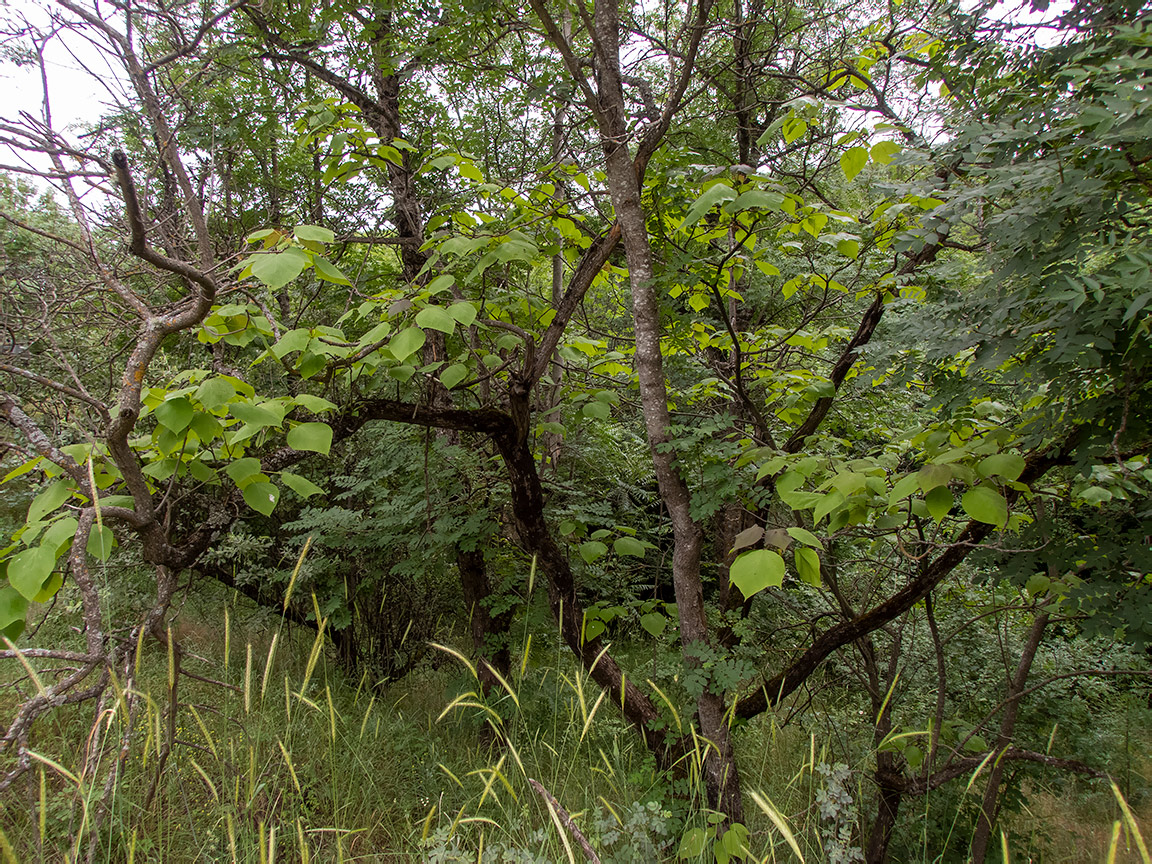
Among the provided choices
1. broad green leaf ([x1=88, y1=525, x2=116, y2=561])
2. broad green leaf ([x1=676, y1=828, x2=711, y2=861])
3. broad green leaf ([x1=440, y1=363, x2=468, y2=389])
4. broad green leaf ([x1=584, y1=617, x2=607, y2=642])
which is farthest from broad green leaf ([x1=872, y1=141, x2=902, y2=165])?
broad green leaf ([x1=88, y1=525, x2=116, y2=561])

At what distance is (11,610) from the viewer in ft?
4.00

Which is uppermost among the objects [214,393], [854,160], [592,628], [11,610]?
[854,160]

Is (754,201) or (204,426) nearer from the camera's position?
(204,426)

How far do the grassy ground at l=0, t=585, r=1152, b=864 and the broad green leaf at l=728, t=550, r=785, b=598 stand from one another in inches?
19.4

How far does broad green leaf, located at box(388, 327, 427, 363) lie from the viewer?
5.37ft

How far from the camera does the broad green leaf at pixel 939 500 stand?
4.55ft

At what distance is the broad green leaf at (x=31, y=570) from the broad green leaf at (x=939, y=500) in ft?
6.51

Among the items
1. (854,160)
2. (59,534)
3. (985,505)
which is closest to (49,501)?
(59,534)

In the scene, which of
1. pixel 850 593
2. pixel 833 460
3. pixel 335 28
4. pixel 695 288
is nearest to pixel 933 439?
pixel 833 460

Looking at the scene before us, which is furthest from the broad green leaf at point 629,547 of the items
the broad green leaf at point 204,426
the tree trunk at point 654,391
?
the broad green leaf at point 204,426

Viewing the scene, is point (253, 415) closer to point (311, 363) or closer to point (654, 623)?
point (311, 363)

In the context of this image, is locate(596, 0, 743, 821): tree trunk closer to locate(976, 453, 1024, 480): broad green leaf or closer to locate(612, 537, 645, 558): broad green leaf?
locate(612, 537, 645, 558): broad green leaf

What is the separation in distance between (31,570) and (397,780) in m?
2.20

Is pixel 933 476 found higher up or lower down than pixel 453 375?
lower down
